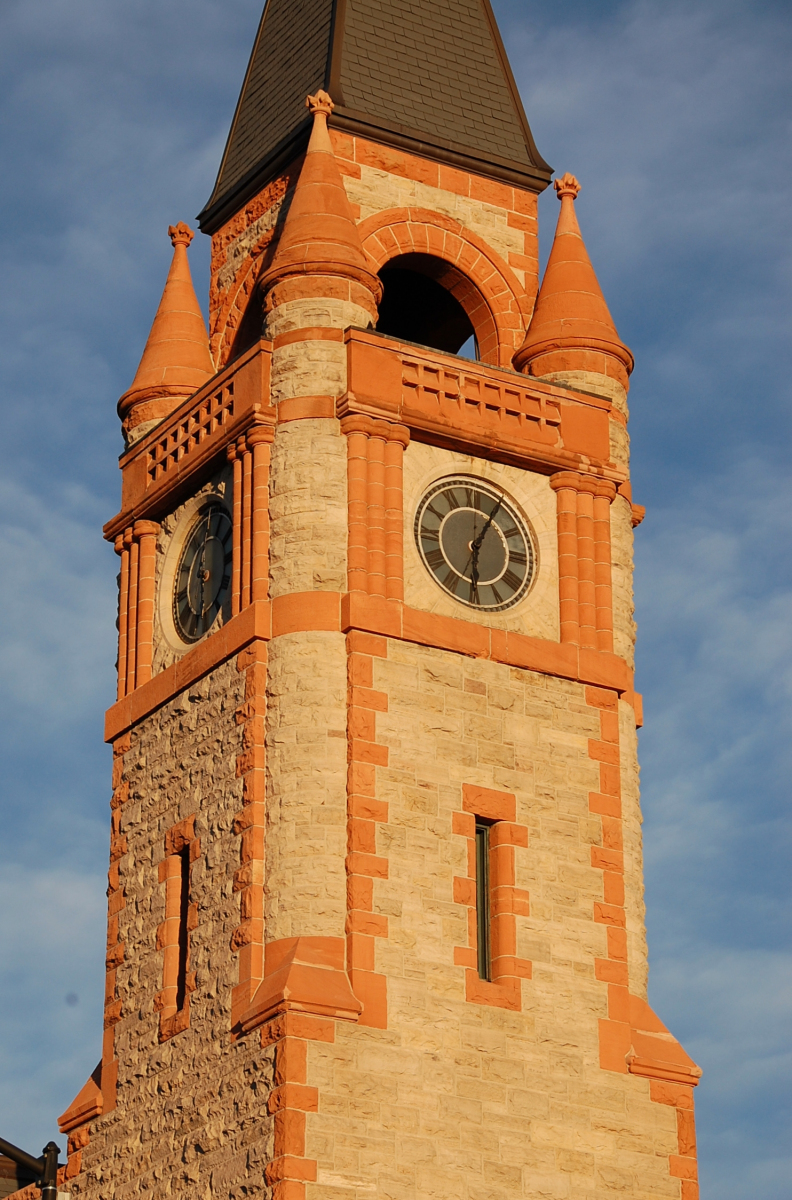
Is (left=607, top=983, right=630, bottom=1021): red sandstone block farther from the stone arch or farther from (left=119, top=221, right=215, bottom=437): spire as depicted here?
(left=119, top=221, right=215, bottom=437): spire

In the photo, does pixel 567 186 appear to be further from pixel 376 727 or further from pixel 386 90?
pixel 376 727

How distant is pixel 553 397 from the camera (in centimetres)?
4266

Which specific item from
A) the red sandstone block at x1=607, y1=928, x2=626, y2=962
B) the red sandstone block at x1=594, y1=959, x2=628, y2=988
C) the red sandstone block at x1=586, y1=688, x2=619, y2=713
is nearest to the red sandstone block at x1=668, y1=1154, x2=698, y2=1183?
the red sandstone block at x1=594, y1=959, x2=628, y2=988

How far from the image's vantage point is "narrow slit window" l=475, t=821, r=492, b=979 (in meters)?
38.2

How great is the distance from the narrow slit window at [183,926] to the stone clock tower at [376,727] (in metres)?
0.06

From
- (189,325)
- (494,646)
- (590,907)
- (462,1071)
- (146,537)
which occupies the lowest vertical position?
(462,1071)

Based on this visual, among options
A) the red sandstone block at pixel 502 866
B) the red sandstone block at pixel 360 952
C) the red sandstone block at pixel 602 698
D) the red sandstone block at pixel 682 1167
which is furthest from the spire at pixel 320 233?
the red sandstone block at pixel 682 1167

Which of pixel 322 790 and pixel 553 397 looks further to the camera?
pixel 553 397

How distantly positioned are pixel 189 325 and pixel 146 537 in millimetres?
3885

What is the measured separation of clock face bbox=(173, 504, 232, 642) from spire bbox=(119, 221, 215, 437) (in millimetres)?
2997

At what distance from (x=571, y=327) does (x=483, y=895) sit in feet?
31.8

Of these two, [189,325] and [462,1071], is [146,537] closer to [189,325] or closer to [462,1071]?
[189,325]

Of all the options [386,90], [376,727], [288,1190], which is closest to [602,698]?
[376,727]

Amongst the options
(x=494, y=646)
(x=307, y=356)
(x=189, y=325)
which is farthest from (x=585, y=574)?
(x=189, y=325)
